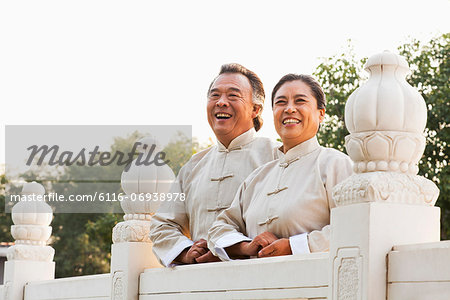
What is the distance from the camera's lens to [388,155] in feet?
11.6

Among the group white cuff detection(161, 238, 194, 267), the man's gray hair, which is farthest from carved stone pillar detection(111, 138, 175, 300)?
the man's gray hair

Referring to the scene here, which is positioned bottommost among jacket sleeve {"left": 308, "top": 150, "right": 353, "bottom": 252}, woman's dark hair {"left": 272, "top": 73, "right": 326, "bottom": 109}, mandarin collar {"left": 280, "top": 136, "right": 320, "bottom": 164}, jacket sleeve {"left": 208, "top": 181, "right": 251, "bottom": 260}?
jacket sleeve {"left": 208, "top": 181, "right": 251, "bottom": 260}

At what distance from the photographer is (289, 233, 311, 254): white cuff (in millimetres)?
4355

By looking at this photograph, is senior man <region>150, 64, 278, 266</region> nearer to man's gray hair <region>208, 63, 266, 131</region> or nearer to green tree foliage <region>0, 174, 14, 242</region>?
man's gray hair <region>208, 63, 266, 131</region>

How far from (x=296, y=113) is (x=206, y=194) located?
1129mm

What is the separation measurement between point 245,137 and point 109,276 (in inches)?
65.6

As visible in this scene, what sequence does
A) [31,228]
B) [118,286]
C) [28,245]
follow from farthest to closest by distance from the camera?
[28,245], [31,228], [118,286]

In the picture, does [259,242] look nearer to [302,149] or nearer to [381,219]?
[302,149]

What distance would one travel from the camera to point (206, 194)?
5.68 metres

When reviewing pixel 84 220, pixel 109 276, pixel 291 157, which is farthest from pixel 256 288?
pixel 84 220

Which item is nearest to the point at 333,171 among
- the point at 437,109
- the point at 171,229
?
the point at 171,229

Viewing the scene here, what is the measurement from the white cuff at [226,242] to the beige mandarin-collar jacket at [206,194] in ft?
1.99

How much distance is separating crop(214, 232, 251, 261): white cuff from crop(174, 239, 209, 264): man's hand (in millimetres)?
380

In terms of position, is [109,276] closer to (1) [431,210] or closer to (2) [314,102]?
(2) [314,102]
